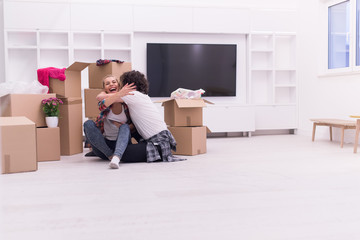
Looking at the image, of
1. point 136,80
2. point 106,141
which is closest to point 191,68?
point 136,80

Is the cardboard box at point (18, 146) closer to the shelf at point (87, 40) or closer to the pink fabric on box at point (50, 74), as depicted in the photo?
the pink fabric on box at point (50, 74)

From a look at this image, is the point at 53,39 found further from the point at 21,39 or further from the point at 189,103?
the point at 189,103

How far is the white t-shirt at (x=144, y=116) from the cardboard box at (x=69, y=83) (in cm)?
90

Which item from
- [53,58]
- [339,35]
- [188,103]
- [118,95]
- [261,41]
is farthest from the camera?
[261,41]

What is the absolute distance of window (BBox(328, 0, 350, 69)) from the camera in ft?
16.8

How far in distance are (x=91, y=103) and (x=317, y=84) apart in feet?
10.7

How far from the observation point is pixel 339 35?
5273 millimetres

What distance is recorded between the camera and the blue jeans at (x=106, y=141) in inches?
128

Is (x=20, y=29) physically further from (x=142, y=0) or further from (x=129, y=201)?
(x=129, y=201)

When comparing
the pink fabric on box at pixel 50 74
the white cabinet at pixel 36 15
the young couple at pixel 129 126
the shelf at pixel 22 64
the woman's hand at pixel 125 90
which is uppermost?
the white cabinet at pixel 36 15

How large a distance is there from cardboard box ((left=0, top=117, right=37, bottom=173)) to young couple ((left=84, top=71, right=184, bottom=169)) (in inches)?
20.7

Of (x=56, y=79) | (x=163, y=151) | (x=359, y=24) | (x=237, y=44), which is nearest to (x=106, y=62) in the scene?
(x=56, y=79)

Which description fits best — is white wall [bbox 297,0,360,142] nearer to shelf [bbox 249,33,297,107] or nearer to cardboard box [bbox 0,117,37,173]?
shelf [bbox 249,33,297,107]

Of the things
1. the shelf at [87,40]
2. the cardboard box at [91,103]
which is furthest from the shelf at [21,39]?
the cardboard box at [91,103]
